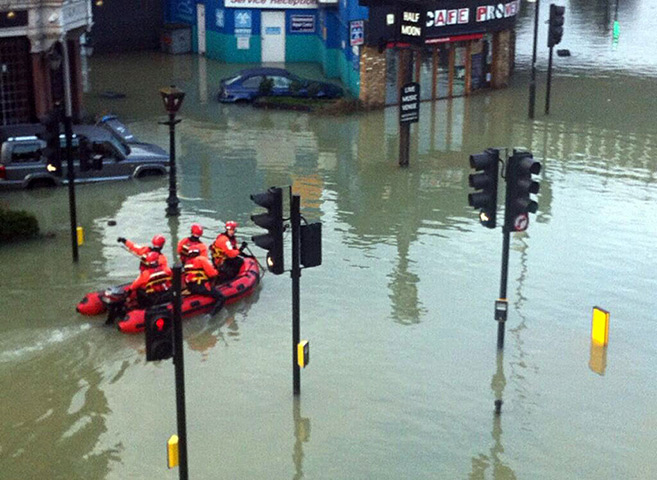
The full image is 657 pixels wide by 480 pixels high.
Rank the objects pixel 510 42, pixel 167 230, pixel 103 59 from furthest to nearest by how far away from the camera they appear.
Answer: pixel 103 59 → pixel 510 42 → pixel 167 230

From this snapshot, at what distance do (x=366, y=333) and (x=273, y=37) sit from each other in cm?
3059

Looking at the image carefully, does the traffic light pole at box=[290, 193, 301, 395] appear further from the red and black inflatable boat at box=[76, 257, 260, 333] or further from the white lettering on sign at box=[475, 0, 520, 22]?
the white lettering on sign at box=[475, 0, 520, 22]

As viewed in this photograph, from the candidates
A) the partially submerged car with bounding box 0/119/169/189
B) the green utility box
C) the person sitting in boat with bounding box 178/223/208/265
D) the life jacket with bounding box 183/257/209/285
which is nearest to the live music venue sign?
the partially submerged car with bounding box 0/119/169/189

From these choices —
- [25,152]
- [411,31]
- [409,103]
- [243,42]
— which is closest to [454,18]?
[411,31]

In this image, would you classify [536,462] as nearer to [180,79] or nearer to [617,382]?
[617,382]

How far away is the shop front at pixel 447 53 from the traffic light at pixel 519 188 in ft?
62.2

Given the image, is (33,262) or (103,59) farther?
(103,59)

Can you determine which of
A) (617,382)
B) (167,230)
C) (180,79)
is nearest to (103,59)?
(180,79)

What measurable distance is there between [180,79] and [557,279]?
25.7 meters

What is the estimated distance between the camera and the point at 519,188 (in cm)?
1756

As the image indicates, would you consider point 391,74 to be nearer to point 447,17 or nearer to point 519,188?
point 447,17

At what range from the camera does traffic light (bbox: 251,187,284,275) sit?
622 inches

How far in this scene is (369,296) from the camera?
2161 centimetres

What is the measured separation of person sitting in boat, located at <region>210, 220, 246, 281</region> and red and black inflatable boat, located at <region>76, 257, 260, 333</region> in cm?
17
